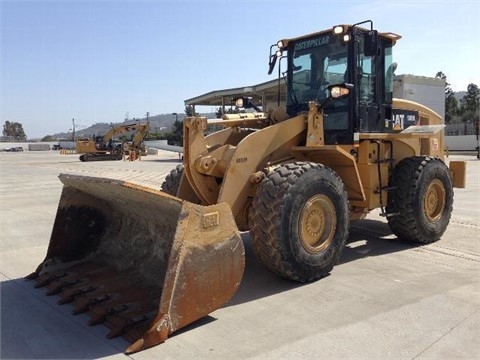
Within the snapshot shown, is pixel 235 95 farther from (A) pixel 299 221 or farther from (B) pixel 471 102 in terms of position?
(B) pixel 471 102

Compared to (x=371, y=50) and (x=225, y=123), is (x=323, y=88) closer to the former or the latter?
(x=371, y=50)

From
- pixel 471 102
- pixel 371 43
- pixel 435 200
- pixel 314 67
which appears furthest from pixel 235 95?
pixel 471 102

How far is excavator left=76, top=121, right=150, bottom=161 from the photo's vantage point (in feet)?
111

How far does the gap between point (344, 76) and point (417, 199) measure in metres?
1.99

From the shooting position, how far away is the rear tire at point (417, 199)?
20.9 ft

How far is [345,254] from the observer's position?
6.12 metres

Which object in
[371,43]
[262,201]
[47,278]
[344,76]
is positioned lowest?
[47,278]

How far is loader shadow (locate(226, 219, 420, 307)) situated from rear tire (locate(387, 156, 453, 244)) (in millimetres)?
270

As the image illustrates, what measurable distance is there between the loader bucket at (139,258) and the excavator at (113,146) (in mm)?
28781

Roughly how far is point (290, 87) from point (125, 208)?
9.80ft

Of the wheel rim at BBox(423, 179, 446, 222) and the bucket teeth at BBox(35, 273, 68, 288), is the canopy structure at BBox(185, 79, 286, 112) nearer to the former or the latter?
the wheel rim at BBox(423, 179, 446, 222)

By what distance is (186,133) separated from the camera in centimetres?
497

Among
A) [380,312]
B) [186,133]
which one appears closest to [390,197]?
[380,312]

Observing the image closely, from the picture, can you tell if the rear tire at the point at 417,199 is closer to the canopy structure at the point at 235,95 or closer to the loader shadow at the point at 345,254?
the loader shadow at the point at 345,254
